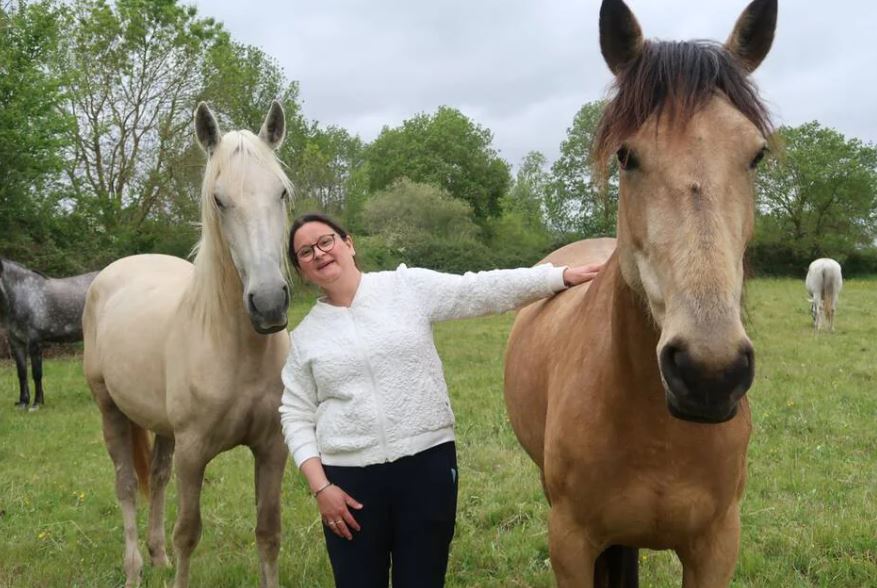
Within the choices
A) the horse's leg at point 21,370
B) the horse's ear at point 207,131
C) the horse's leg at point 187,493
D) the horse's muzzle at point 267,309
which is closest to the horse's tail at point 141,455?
the horse's leg at point 187,493

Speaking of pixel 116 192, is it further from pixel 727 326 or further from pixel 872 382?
pixel 727 326

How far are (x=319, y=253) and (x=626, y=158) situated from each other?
3.71 ft

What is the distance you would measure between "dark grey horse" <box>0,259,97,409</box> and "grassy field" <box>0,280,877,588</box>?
1738 millimetres

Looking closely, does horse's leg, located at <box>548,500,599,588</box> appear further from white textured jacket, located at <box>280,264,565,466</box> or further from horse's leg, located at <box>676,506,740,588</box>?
white textured jacket, located at <box>280,264,565,466</box>

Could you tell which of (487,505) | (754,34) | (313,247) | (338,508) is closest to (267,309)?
(313,247)

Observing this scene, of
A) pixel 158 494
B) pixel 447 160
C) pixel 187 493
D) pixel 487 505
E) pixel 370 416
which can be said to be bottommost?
pixel 487 505

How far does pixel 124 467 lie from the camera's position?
14.2 ft

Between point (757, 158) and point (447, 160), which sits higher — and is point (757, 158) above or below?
below

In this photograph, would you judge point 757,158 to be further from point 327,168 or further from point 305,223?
point 327,168

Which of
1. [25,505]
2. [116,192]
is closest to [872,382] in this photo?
[25,505]

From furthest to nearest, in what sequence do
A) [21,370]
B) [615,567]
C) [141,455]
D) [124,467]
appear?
[21,370] < [141,455] < [124,467] < [615,567]

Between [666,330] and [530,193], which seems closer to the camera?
[666,330]

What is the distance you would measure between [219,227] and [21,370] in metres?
7.97

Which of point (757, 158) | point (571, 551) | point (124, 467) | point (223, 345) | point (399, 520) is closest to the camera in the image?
point (757, 158)
